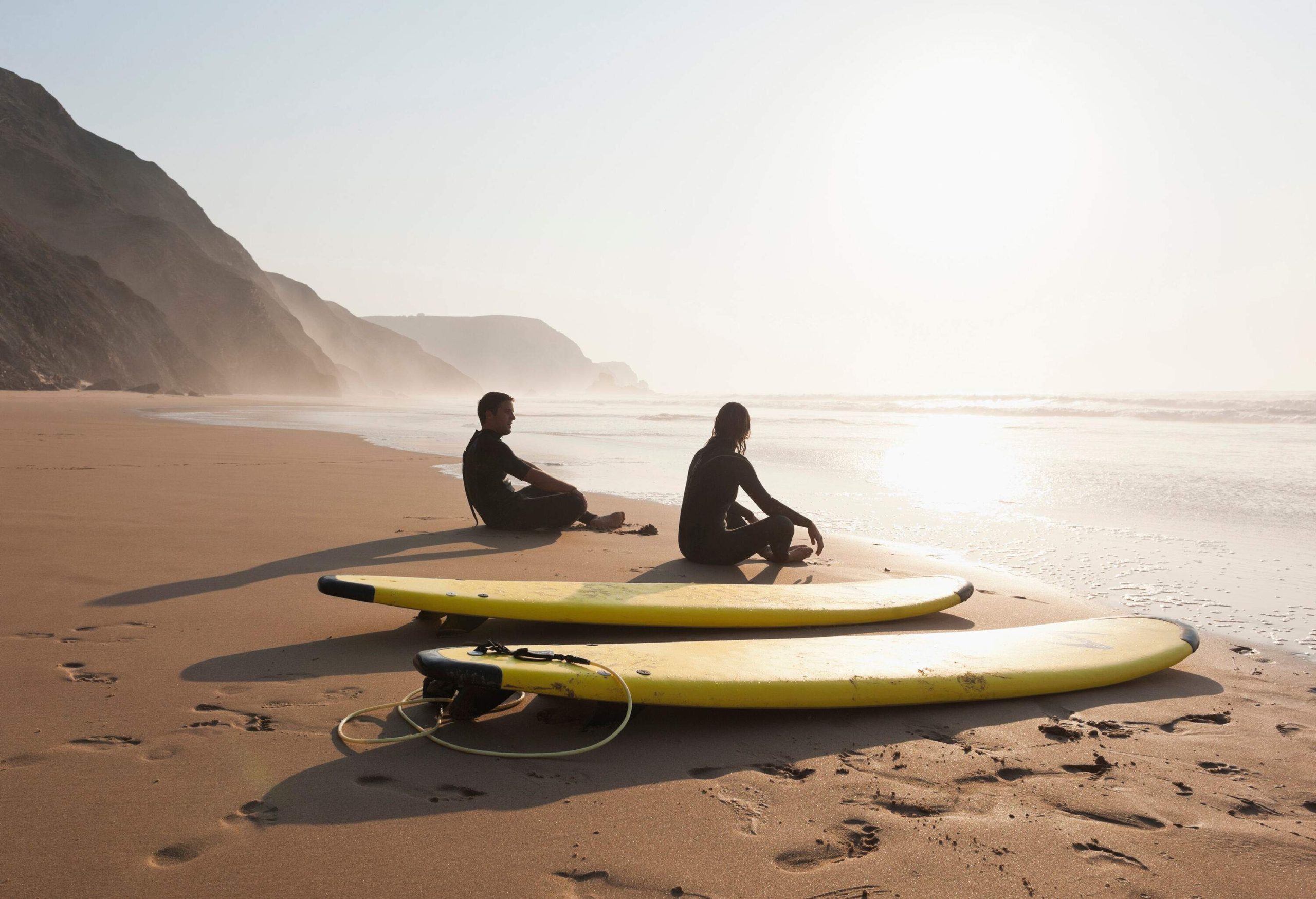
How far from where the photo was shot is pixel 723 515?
16.6 ft

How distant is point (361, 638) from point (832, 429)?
16.9 meters

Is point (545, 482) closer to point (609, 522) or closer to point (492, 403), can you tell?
point (609, 522)

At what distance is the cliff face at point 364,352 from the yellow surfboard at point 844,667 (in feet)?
230

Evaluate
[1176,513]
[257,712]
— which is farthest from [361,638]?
[1176,513]

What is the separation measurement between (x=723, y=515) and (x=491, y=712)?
264 cm

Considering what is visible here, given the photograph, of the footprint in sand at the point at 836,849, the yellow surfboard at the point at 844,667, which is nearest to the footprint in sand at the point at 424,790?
the yellow surfboard at the point at 844,667

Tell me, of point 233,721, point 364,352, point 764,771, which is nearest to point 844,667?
point 764,771

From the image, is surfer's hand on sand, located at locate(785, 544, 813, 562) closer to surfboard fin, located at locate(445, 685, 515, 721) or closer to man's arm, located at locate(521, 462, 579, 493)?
man's arm, located at locate(521, 462, 579, 493)

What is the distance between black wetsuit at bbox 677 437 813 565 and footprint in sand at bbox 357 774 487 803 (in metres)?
2.99

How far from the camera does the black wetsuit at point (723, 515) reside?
A: 16.1 feet

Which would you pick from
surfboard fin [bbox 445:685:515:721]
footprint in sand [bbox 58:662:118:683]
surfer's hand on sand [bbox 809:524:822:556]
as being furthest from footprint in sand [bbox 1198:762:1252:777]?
footprint in sand [bbox 58:662:118:683]

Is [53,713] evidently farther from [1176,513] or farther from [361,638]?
[1176,513]

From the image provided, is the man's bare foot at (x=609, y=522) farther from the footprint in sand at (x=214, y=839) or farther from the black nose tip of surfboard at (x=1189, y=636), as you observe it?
the footprint in sand at (x=214, y=839)

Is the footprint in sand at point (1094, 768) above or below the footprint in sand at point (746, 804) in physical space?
below
